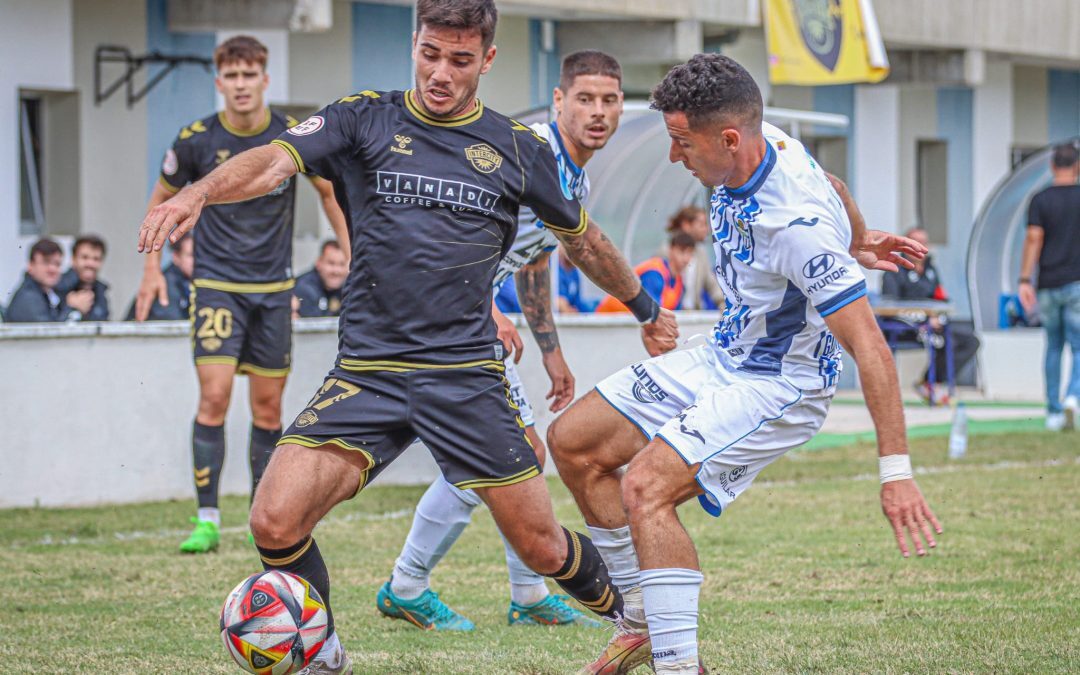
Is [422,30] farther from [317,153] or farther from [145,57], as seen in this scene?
[145,57]

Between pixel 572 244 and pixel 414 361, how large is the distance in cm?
76

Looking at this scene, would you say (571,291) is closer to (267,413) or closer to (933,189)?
(267,413)

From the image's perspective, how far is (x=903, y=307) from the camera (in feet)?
56.5

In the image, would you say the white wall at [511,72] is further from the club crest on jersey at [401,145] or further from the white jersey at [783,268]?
the club crest on jersey at [401,145]

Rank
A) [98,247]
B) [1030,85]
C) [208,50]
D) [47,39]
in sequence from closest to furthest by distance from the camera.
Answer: [98,247]
[47,39]
[208,50]
[1030,85]

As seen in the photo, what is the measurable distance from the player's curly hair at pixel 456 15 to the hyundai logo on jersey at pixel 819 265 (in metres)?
1.25

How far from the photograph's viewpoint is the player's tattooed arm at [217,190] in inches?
166

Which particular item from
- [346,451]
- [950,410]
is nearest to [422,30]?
[346,451]

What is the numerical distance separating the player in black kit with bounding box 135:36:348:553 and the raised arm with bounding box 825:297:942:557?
159 inches

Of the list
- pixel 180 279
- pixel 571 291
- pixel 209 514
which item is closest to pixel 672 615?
pixel 209 514

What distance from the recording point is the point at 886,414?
458cm

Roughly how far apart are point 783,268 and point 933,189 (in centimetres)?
1973

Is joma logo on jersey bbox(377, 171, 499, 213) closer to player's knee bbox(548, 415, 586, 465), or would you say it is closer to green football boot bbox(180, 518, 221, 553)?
player's knee bbox(548, 415, 586, 465)

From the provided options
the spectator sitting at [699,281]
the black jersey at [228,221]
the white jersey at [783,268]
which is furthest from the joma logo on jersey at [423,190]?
the spectator sitting at [699,281]
